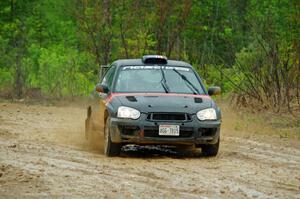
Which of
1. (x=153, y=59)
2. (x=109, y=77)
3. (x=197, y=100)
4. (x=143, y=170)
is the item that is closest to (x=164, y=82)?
(x=153, y=59)

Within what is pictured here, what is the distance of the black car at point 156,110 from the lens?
12508mm

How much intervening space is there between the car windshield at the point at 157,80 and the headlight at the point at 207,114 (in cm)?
96

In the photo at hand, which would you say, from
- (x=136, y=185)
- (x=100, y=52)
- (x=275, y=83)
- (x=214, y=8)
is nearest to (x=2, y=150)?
(x=136, y=185)

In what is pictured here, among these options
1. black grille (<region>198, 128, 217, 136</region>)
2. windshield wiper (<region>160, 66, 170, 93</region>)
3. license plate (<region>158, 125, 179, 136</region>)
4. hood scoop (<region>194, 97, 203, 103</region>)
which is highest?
windshield wiper (<region>160, 66, 170, 93</region>)

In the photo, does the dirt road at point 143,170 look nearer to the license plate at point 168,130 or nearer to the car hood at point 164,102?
the license plate at point 168,130

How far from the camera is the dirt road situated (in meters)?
9.23

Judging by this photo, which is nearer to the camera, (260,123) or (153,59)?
(153,59)

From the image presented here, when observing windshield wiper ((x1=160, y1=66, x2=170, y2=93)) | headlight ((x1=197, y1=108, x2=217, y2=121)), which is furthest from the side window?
headlight ((x1=197, y1=108, x2=217, y2=121))

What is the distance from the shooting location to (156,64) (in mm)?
14273

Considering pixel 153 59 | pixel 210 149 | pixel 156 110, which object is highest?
pixel 153 59

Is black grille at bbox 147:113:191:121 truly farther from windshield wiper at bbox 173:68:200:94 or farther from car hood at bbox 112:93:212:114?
windshield wiper at bbox 173:68:200:94

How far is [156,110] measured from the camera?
493 inches

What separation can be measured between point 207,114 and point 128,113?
1228mm

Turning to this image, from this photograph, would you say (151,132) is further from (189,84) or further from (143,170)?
(189,84)
